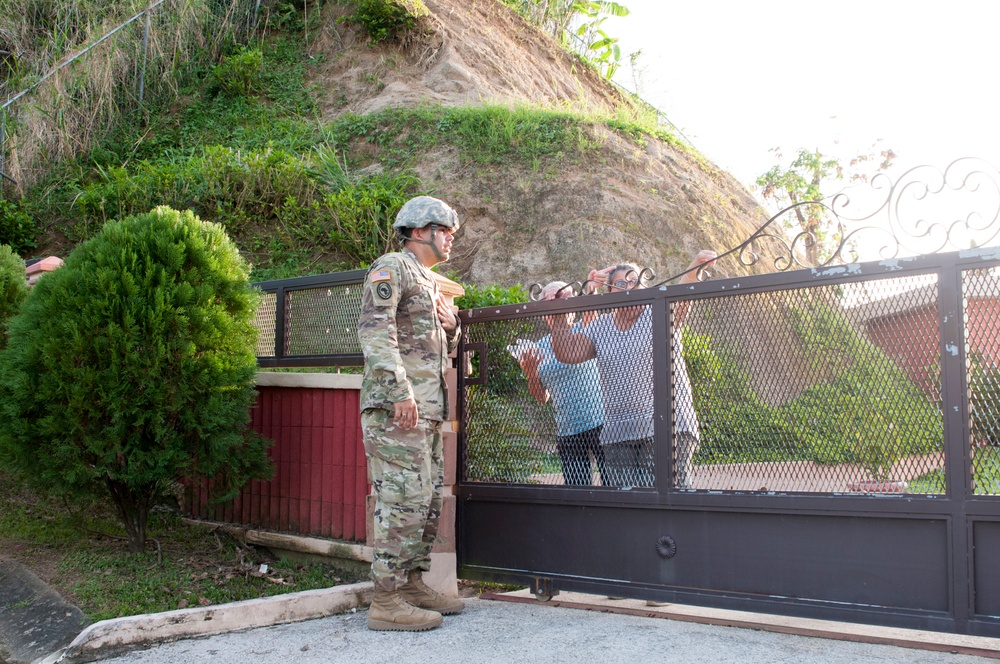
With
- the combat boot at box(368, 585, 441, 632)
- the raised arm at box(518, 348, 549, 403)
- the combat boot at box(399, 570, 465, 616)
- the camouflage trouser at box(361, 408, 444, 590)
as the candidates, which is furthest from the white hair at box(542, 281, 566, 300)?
the combat boot at box(368, 585, 441, 632)

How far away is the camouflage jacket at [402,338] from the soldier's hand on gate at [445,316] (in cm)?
5

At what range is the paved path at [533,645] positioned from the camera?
348 centimetres

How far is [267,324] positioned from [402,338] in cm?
189

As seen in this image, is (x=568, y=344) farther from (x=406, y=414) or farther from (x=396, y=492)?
(x=396, y=492)

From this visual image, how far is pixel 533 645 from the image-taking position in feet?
12.3

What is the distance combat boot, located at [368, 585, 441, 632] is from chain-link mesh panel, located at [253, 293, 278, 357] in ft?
7.36

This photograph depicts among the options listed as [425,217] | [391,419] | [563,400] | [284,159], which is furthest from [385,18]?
[391,419]

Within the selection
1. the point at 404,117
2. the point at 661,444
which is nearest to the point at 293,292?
the point at 661,444

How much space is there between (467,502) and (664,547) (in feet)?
4.12

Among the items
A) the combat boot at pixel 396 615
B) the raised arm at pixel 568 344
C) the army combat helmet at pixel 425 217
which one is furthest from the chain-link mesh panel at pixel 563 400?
the combat boot at pixel 396 615

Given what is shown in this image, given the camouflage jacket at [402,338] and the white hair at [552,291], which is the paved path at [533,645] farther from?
the white hair at [552,291]

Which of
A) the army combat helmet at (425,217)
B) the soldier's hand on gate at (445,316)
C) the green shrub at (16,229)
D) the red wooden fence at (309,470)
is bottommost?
the red wooden fence at (309,470)

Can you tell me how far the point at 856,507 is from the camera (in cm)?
354

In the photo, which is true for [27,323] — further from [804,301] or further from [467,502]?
[804,301]
